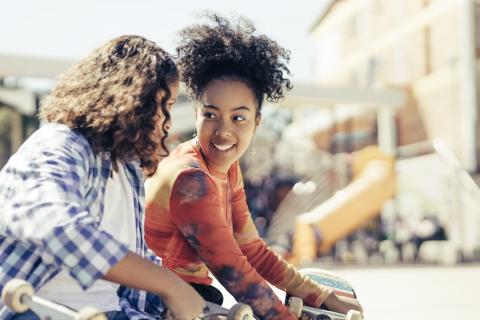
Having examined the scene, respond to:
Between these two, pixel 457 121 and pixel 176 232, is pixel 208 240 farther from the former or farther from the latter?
pixel 457 121

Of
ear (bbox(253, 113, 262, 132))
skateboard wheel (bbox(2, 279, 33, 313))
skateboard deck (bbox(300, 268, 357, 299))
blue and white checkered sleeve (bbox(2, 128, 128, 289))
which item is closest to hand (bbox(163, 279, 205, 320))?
blue and white checkered sleeve (bbox(2, 128, 128, 289))

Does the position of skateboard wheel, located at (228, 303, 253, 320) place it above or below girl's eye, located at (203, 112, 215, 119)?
below

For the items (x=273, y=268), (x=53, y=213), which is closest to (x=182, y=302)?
(x=53, y=213)

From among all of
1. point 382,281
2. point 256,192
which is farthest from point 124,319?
point 256,192

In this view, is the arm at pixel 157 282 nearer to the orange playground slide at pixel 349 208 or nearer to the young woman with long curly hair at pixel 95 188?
the young woman with long curly hair at pixel 95 188

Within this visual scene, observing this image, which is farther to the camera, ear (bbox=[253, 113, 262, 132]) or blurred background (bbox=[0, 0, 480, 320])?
blurred background (bbox=[0, 0, 480, 320])

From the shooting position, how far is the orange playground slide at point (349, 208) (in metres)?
13.7

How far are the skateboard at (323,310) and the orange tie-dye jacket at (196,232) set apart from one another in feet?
0.62

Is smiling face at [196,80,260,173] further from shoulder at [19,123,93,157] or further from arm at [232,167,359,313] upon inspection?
shoulder at [19,123,93,157]

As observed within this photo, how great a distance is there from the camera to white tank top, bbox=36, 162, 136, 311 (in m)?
1.77

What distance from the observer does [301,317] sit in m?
2.60

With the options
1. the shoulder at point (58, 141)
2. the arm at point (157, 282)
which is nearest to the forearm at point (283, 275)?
the arm at point (157, 282)

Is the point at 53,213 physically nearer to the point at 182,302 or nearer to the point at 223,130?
the point at 182,302

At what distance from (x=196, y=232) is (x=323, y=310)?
2.09 feet
